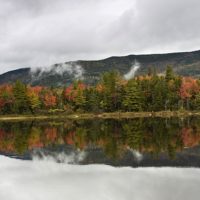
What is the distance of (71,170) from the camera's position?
102 feet

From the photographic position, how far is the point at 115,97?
129250mm

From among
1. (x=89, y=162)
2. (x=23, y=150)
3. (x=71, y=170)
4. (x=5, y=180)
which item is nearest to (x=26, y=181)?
(x=5, y=180)

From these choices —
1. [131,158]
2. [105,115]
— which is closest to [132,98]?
[105,115]

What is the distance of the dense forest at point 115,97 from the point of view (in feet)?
408

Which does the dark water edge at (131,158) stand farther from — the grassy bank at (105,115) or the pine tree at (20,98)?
the pine tree at (20,98)

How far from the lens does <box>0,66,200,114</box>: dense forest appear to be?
408 feet

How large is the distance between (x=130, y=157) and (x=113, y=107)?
3767 inches

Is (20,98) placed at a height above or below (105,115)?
above

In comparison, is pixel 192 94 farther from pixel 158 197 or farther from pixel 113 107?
pixel 158 197

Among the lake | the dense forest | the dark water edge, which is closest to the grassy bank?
the dense forest

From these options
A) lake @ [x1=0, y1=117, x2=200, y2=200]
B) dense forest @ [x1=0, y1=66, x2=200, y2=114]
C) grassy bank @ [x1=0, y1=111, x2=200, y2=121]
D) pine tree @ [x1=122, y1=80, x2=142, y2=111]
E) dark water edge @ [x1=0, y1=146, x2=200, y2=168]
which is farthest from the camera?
dense forest @ [x1=0, y1=66, x2=200, y2=114]

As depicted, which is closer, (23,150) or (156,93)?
(23,150)

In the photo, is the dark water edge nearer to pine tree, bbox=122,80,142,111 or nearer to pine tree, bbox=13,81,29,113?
pine tree, bbox=122,80,142,111

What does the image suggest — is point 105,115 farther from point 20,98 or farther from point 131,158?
point 131,158
